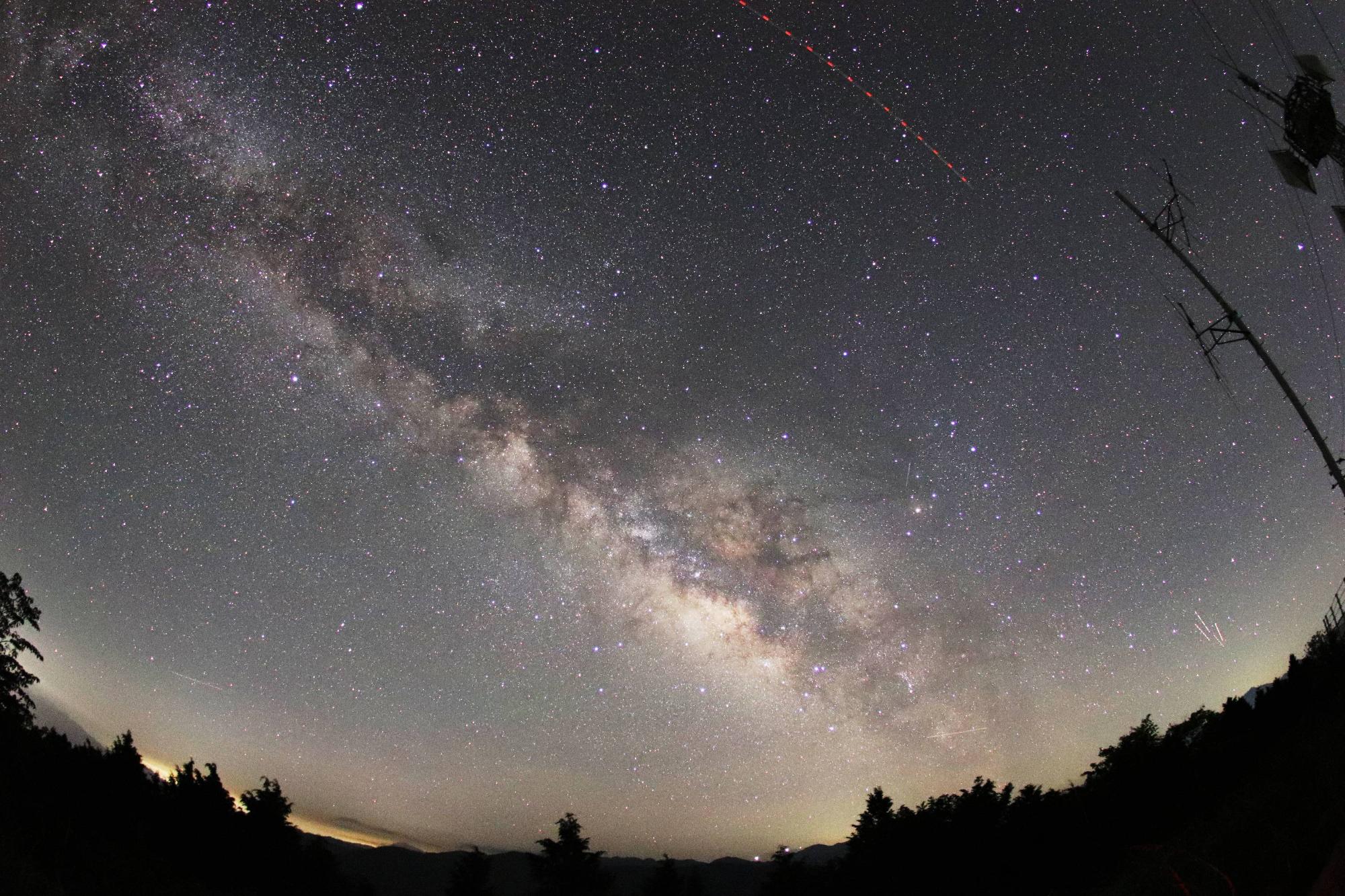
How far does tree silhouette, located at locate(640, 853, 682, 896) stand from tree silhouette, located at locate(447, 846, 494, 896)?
10.6 meters

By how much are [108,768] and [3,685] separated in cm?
605

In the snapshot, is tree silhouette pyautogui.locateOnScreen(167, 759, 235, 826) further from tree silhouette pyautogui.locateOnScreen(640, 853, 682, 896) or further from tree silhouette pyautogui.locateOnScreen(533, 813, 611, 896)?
tree silhouette pyautogui.locateOnScreen(640, 853, 682, 896)

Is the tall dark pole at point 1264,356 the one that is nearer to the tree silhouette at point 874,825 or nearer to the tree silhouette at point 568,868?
the tree silhouette at point 874,825

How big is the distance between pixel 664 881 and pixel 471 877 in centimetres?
1286

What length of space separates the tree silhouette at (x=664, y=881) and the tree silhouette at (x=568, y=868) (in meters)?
3.18

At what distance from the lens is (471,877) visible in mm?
40875

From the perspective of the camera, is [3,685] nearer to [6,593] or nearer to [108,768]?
[6,593]

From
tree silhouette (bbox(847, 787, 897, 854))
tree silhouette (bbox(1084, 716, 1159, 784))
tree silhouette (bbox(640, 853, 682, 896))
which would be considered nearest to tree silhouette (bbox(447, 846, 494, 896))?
tree silhouette (bbox(640, 853, 682, 896))

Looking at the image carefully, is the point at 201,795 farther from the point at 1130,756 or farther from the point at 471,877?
the point at 1130,756

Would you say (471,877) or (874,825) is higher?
(874,825)

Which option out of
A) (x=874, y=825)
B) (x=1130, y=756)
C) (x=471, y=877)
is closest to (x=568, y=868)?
(x=471, y=877)

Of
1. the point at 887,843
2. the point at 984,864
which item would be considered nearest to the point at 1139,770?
the point at 984,864

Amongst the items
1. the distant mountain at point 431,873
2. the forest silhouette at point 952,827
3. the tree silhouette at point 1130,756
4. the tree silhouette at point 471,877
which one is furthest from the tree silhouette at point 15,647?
the distant mountain at point 431,873

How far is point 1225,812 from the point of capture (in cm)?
1210
